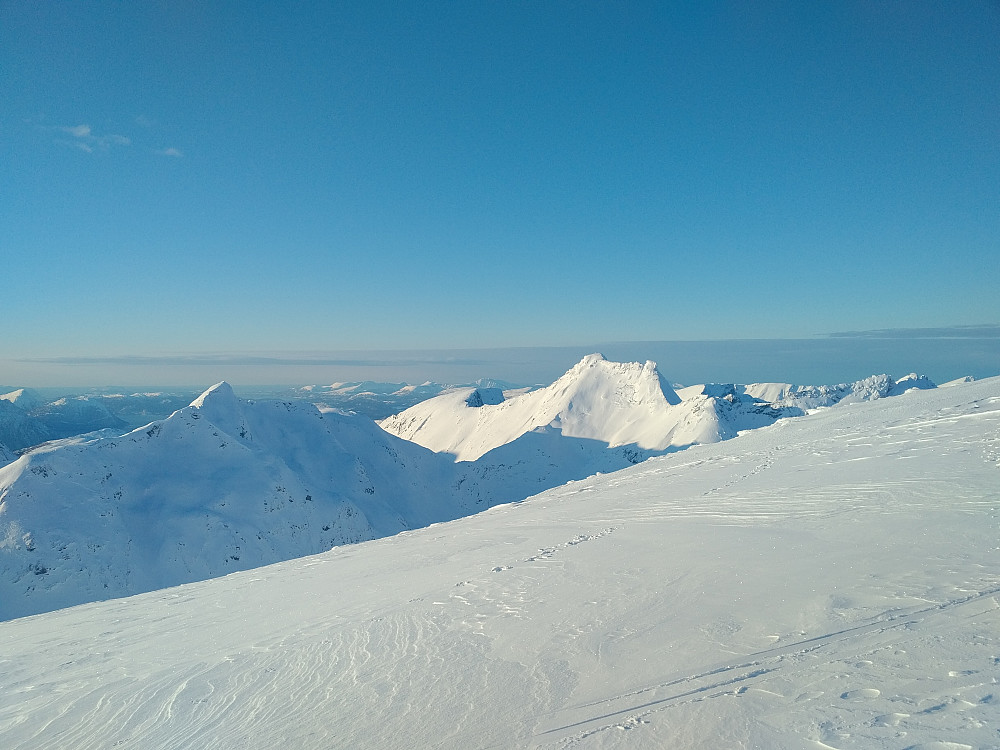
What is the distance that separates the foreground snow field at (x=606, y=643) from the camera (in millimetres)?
4258

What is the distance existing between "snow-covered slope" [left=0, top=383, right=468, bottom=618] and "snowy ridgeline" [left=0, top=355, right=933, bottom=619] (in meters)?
0.13

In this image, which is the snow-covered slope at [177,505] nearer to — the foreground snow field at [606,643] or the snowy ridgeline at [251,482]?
the snowy ridgeline at [251,482]

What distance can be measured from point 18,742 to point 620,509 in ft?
38.5

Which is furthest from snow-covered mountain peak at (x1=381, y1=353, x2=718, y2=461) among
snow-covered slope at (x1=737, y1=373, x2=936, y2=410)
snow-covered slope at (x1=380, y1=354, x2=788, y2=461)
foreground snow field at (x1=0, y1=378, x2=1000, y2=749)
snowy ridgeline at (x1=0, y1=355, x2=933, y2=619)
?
foreground snow field at (x1=0, y1=378, x2=1000, y2=749)

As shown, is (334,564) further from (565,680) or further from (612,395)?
(612,395)

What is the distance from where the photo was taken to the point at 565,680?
203 inches

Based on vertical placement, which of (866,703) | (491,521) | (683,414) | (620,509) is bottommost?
(683,414)

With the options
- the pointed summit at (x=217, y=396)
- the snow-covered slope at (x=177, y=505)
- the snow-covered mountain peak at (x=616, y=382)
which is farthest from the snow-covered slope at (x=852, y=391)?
the pointed summit at (x=217, y=396)

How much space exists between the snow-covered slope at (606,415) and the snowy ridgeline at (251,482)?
1.86 feet

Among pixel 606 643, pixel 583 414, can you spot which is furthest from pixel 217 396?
pixel 583 414

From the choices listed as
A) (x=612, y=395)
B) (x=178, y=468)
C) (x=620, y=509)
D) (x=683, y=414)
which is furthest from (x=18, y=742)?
(x=612, y=395)

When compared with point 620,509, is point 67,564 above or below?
below

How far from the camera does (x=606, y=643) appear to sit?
19.0 ft

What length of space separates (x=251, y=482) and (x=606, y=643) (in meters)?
56.6
